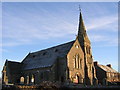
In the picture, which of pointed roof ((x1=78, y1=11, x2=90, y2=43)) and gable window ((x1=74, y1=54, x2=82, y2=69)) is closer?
gable window ((x1=74, y1=54, x2=82, y2=69))

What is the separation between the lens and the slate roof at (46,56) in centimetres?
4976

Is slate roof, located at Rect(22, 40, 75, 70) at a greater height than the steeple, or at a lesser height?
lesser

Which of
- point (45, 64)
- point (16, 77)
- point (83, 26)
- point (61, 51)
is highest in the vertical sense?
point (83, 26)

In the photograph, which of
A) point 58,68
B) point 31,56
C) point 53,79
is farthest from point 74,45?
point 31,56

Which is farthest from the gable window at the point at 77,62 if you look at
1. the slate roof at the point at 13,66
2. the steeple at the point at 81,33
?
the slate roof at the point at 13,66

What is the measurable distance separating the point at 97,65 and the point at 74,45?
2356cm

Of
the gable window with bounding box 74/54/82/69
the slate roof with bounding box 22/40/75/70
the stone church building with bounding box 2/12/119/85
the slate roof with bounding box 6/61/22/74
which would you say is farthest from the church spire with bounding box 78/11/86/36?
the slate roof with bounding box 6/61/22/74

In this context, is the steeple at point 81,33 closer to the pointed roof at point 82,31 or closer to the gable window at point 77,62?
the pointed roof at point 82,31

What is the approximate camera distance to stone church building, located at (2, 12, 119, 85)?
47312mm

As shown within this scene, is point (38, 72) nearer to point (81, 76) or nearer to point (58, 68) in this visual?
point (58, 68)

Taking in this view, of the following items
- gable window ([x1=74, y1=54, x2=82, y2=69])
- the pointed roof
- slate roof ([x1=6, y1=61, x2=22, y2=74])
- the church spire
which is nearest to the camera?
gable window ([x1=74, y1=54, x2=82, y2=69])

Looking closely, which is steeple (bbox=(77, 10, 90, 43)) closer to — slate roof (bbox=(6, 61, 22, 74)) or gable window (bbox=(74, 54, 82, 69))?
gable window (bbox=(74, 54, 82, 69))

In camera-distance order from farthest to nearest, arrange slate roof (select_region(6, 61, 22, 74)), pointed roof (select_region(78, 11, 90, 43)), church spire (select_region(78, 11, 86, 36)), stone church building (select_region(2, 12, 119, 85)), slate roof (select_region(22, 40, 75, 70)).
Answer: church spire (select_region(78, 11, 86, 36)) → pointed roof (select_region(78, 11, 90, 43)) → slate roof (select_region(6, 61, 22, 74)) → slate roof (select_region(22, 40, 75, 70)) → stone church building (select_region(2, 12, 119, 85))

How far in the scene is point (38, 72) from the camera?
5078cm
